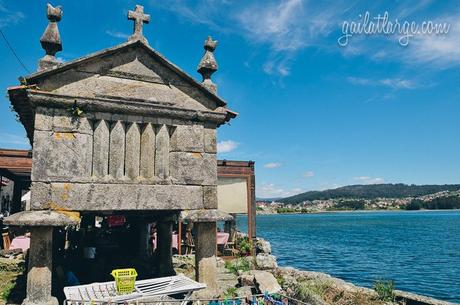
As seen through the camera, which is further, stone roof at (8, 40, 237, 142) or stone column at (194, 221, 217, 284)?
stone column at (194, 221, 217, 284)

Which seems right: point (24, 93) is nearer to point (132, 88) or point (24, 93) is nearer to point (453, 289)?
point (132, 88)

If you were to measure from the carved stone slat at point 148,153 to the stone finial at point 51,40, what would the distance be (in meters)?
2.42

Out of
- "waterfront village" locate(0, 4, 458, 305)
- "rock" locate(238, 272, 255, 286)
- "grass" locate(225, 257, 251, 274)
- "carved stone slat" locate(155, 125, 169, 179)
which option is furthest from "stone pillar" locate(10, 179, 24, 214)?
"carved stone slat" locate(155, 125, 169, 179)

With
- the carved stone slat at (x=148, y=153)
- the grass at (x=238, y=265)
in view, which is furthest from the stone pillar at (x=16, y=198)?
the carved stone slat at (x=148, y=153)

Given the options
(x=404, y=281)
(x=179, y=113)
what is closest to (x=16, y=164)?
(x=179, y=113)

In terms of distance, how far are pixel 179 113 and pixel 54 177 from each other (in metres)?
2.99

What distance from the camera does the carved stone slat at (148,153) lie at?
8248 millimetres

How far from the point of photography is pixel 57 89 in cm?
769

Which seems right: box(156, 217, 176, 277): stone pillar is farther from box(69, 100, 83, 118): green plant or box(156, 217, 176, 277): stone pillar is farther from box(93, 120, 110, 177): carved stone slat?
box(69, 100, 83, 118): green plant

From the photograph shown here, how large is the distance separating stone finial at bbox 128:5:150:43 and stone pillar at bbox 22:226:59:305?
4.61 m

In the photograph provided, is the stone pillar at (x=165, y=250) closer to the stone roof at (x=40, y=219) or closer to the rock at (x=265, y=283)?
the rock at (x=265, y=283)

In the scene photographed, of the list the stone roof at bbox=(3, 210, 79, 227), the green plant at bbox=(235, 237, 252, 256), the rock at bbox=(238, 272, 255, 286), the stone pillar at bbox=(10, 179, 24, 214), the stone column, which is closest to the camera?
the stone roof at bbox=(3, 210, 79, 227)

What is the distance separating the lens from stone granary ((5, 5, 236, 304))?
7.31 meters

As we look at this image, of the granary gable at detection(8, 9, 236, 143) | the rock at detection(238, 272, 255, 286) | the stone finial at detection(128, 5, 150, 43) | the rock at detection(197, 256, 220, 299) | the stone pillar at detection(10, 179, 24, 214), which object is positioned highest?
the stone finial at detection(128, 5, 150, 43)
